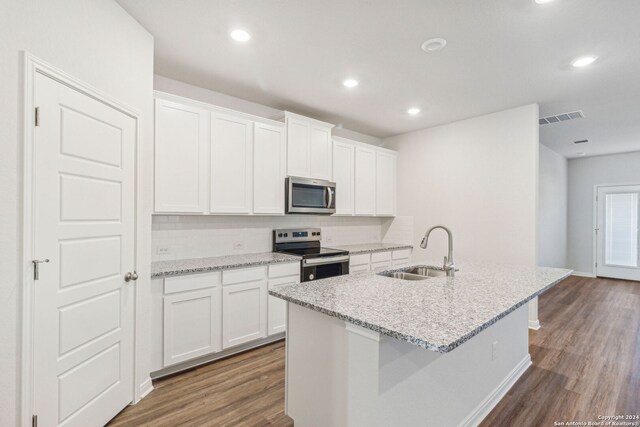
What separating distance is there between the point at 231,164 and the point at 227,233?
2.52 ft

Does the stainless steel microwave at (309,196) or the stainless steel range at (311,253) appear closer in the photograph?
the stainless steel range at (311,253)

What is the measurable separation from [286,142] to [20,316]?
2696 mm

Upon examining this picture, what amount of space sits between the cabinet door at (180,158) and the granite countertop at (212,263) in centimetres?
48

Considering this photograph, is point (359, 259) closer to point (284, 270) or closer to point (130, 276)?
point (284, 270)

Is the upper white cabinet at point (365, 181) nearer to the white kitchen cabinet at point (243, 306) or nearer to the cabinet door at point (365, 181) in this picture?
the cabinet door at point (365, 181)

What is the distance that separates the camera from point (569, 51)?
8.14ft

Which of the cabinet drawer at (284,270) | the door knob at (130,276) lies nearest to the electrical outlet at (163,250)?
the door knob at (130,276)

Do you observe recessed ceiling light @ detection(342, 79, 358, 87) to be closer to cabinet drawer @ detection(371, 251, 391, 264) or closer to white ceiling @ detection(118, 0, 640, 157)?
white ceiling @ detection(118, 0, 640, 157)

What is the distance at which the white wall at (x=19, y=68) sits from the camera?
1384mm

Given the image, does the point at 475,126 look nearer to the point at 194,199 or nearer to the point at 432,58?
the point at 432,58

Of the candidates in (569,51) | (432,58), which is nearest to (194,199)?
(432,58)

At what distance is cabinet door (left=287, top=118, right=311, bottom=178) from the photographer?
3.62m

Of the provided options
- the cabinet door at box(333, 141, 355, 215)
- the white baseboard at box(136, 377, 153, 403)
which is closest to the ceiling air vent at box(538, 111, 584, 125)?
the cabinet door at box(333, 141, 355, 215)

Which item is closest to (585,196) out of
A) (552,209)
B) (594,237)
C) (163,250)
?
(594,237)
